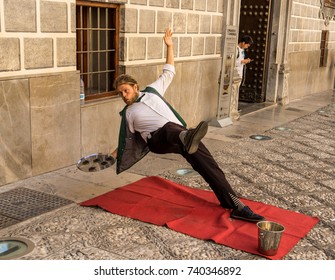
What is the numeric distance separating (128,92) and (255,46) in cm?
812

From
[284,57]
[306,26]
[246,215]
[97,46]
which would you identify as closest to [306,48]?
[306,26]

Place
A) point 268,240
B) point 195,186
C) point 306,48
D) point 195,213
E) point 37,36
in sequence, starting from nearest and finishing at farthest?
1. point 268,240
2. point 195,213
3. point 37,36
4. point 195,186
5. point 306,48

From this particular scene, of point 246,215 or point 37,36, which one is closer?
point 246,215

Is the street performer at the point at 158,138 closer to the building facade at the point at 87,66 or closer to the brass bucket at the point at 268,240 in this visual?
the brass bucket at the point at 268,240

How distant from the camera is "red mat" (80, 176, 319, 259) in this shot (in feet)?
13.6

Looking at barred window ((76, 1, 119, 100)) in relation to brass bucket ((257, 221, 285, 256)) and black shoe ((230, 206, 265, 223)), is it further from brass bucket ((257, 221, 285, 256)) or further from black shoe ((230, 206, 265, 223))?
brass bucket ((257, 221, 285, 256))

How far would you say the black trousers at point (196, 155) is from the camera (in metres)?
4.45

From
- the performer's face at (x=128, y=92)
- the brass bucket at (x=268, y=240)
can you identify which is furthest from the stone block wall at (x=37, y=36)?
the brass bucket at (x=268, y=240)

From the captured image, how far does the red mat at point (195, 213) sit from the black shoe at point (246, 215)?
0.16 feet

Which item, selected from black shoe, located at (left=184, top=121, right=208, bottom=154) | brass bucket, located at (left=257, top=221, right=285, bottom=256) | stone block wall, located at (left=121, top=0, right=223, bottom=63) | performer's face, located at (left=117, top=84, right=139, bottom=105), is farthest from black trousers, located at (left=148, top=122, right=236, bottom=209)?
stone block wall, located at (left=121, top=0, right=223, bottom=63)

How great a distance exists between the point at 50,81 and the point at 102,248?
8.07ft

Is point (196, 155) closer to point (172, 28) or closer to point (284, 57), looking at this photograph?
point (172, 28)

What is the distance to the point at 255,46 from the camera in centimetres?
1202

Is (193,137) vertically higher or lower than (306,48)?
lower
